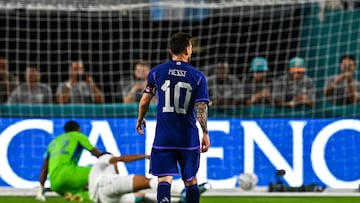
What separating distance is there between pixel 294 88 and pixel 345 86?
0.72 meters

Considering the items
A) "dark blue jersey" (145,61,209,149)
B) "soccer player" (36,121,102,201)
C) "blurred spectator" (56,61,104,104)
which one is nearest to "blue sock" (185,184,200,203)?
"dark blue jersey" (145,61,209,149)

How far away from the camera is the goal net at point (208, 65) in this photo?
1518 centimetres

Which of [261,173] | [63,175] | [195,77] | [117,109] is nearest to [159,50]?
[117,109]

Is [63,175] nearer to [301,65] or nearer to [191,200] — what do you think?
[191,200]

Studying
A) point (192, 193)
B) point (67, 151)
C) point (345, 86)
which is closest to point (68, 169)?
point (67, 151)

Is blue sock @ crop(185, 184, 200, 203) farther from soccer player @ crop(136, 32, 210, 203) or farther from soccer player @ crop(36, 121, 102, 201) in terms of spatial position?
soccer player @ crop(36, 121, 102, 201)

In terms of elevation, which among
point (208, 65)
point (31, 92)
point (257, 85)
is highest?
point (208, 65)

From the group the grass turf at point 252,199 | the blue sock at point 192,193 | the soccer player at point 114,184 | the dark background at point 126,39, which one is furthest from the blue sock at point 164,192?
the dark background at point 126,39

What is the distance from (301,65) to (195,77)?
6711mm

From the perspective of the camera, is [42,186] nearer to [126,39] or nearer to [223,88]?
[223,88]

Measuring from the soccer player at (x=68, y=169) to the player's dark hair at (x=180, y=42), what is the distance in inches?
133

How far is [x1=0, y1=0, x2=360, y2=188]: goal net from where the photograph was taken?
15180mm

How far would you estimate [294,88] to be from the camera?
15812 mm

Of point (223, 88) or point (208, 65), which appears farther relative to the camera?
point (208, 65)
